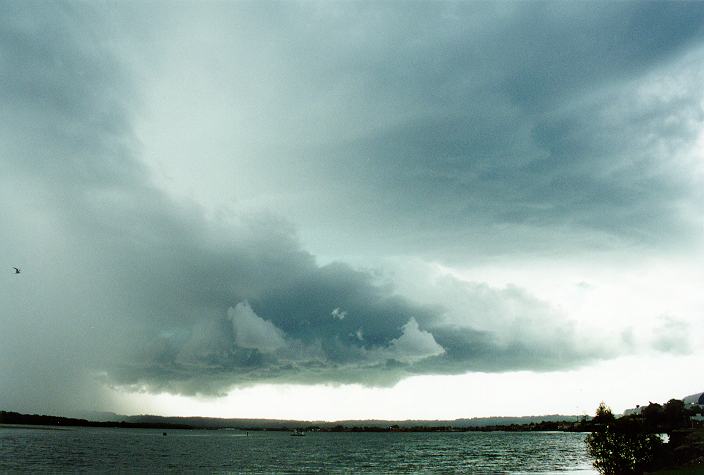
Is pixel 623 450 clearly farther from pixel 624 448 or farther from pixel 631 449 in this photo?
pixel 631 449

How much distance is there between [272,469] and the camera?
107688mm

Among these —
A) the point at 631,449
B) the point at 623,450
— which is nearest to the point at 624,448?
the point at 623,450

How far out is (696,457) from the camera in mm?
62938

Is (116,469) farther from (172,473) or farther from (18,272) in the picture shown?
(18,272)

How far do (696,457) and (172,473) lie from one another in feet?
283

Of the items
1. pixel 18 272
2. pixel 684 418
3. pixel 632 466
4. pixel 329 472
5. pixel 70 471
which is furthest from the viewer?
pixel 684 418

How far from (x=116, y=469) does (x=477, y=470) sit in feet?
237

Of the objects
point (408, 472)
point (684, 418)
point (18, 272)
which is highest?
point (18, 272)

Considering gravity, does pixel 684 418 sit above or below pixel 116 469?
above

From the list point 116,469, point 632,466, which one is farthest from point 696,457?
point 116,469

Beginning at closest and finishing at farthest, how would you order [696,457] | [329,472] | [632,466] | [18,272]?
[632,466], [696,457], [18,272], [329,472]

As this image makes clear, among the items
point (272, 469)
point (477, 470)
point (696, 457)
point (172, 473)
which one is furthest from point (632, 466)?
point (172, 473)

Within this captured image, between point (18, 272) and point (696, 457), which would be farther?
point (18, 272)

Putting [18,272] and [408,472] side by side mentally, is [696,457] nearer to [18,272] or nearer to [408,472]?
[408,472]
